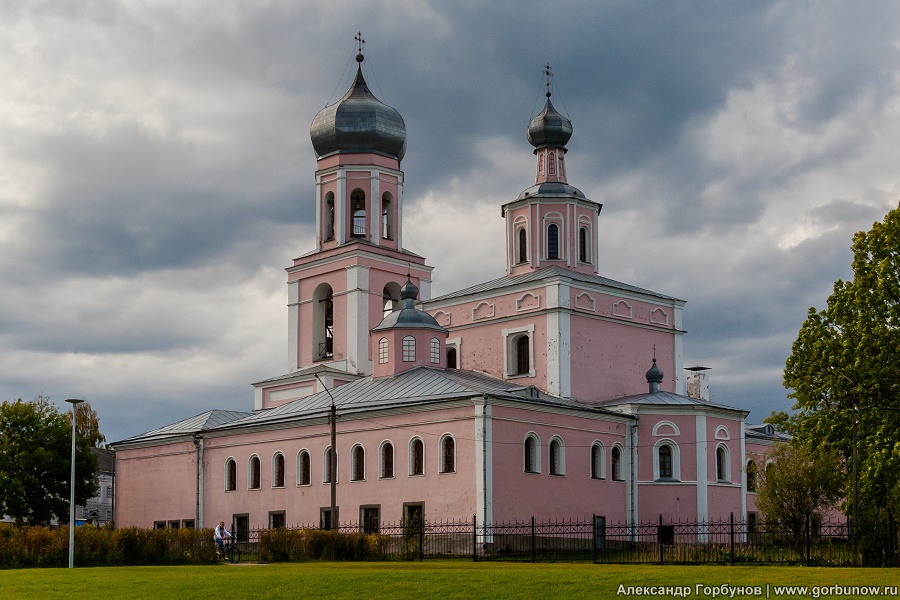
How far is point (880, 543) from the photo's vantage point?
26.1 meters

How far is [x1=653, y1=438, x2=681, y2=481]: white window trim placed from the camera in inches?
1564

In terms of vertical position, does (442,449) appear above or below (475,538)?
above

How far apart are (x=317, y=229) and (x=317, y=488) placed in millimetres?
12565

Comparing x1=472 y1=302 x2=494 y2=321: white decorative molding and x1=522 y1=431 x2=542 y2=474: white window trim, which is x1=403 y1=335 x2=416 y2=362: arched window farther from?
x1=522 y1=431 x2=542 y2=474: white window trim

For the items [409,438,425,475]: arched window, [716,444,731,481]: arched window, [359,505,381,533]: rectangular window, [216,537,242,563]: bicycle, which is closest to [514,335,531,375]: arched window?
[409,438,425,475]: arched window

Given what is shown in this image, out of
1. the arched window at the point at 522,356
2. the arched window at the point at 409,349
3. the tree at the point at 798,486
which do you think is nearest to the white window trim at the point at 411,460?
→ the arched window at the point at 409,349

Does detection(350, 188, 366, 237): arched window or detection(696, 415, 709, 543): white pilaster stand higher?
detection(350, 188, 366, 237): arched window

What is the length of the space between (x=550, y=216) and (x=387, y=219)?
7433mm

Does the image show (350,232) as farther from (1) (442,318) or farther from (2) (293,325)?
(1) (442,318)

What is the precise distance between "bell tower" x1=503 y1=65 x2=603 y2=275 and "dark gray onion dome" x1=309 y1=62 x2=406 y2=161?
568 centimetres

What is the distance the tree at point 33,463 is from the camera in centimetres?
4697

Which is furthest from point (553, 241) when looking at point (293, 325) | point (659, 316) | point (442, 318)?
point (293, 325)

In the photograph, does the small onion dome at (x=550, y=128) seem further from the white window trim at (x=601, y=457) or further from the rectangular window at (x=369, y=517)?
the rectangular window at (x=369, y=517)

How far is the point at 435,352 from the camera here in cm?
4250
